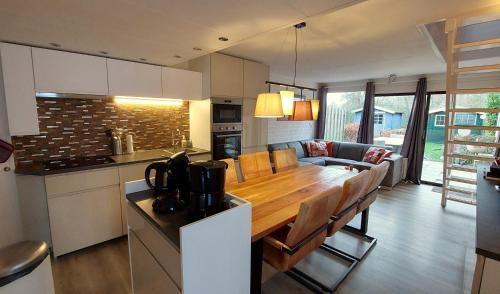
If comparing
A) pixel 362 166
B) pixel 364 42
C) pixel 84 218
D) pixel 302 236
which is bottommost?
pixel 84 218

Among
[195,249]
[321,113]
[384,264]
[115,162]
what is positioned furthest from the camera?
[321,113]

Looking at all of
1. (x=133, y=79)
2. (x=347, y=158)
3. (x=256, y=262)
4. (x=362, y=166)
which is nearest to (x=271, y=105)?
(x=256, y=262)

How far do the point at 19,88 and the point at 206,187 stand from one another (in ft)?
7.32

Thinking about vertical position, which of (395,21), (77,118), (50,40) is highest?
(395,21)

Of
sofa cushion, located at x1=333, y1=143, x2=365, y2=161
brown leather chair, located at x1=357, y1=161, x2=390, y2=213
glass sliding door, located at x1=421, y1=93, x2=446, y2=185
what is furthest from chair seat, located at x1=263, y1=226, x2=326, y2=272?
glass sliding door, located at x1=421, y1=93, x2=446, y2=185

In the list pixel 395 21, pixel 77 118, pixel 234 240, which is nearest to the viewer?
pixel 234 240

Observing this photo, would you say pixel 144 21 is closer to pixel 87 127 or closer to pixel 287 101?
pixel 287 101

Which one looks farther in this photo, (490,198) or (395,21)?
(395,21)

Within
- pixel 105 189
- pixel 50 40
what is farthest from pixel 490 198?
pixel 50 40

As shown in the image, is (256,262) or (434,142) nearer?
(256,262)

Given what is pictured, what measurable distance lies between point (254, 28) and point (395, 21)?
56.0 inches

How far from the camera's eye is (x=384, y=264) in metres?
2.25

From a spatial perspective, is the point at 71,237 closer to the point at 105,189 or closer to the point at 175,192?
the point at 105,189

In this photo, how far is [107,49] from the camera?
91.2 inches
